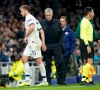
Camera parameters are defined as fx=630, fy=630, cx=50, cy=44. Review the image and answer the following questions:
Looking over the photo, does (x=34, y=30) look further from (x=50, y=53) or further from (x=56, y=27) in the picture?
(x=50, y=53)

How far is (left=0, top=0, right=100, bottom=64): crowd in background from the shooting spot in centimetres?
2458

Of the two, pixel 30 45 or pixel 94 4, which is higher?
pixel 94 4

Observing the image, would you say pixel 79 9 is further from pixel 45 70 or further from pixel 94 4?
pixel 45 70

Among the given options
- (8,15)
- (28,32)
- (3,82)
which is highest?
(8,15)

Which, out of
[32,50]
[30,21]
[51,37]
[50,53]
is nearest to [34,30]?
[30,21]

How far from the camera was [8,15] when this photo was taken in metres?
29.3

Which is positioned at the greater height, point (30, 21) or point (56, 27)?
point (30, 21)

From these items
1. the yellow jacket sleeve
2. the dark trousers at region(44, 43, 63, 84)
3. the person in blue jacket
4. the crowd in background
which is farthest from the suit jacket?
the crowd in background

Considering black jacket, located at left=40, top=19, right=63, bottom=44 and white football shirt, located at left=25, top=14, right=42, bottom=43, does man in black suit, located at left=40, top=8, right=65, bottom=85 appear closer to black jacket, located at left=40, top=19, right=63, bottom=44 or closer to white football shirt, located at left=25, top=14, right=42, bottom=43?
black jacket, located at left=40, top=19, right=63, bottom=44

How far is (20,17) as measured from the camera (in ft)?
97.0

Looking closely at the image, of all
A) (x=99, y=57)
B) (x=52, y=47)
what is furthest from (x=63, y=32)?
(x=99, y=57)

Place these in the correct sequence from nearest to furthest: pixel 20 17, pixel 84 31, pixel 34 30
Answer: pixel 84 31, pixel 34 30, pixel 20 17

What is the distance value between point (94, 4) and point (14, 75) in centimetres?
1474

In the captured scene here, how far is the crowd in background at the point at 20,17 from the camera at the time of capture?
24.6m
